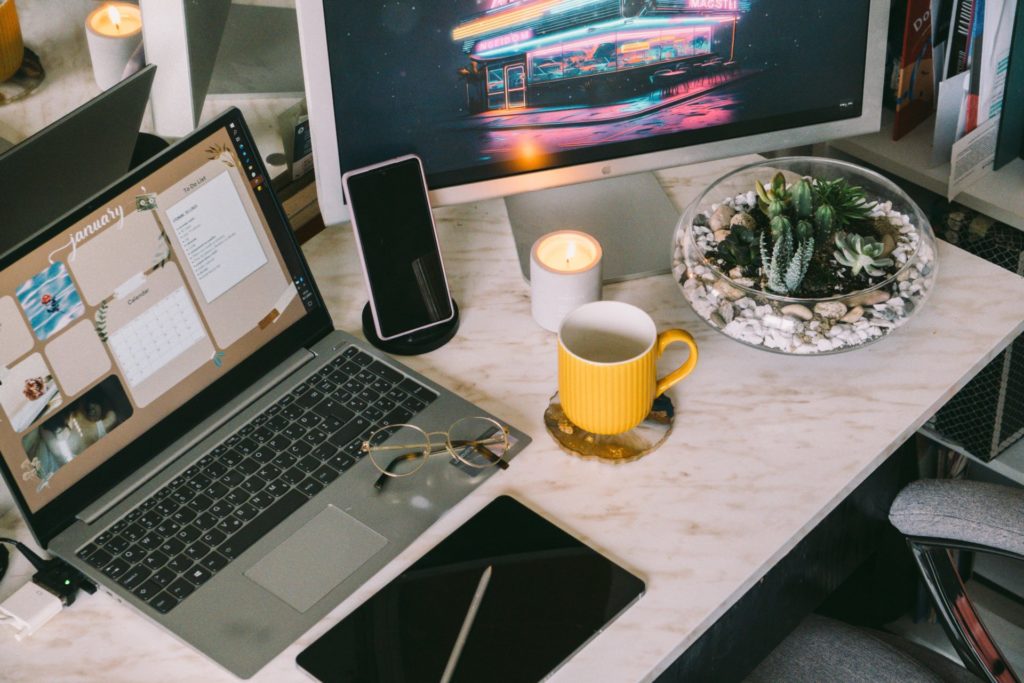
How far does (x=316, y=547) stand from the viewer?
1036 millimetres

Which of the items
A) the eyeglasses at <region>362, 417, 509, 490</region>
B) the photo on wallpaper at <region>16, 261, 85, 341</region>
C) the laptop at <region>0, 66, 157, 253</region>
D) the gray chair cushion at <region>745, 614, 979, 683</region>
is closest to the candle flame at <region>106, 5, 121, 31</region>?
the laptop at <region>0, 66, 157, 253</region>

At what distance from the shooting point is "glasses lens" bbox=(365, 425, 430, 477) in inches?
43.2

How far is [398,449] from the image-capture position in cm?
111

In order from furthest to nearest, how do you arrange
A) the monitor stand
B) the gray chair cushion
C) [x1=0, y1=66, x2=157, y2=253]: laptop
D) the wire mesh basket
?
1. the wire mesh basket
2. the monitor stand
3. the gray chair cushion
4. [x1=0, y1=66, x2=157, y2=253]: laptop

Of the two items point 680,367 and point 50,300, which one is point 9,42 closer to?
point 50,300

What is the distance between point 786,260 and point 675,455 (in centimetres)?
23

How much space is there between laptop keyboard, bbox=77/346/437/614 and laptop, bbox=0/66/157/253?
284mm

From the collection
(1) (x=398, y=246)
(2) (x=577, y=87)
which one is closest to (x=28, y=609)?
(1) (x=398, y=246)

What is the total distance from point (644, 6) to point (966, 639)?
0.72 meters

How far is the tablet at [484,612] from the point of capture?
94 centimetres

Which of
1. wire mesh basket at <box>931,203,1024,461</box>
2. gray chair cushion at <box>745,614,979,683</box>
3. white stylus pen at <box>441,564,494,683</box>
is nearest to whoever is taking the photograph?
white stylus pen at <box>441,564,494,683</box>

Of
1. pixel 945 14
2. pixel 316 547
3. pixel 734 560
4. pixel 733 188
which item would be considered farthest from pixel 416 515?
pixel 945 14

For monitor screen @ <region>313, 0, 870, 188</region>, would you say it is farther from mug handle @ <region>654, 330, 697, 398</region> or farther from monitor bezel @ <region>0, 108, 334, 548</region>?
mug handle @ <region>654, 330, 697, 398</region>

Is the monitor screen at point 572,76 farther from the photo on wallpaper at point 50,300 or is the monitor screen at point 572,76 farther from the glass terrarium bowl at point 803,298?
the photo on wallpaper at point 50,300
